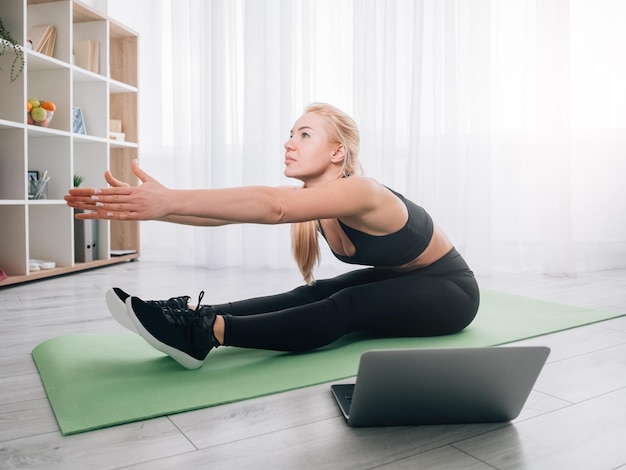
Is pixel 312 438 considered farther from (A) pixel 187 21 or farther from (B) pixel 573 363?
(A) pixel 187 21

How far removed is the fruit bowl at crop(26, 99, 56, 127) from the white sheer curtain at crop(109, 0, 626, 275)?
88cm

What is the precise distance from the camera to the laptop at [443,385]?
3.25 ft

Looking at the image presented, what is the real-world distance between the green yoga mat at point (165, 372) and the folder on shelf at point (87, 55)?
7.35ft

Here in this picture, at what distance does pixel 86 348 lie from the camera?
1.56 m

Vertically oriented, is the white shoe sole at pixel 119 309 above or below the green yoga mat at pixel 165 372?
above

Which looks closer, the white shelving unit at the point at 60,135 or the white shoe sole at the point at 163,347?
the white shoe sole at the point at 163,347

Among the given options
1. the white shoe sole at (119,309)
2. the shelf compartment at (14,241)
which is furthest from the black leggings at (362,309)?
the shelf compartment at (14,241)

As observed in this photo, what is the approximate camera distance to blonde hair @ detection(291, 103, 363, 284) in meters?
1.59

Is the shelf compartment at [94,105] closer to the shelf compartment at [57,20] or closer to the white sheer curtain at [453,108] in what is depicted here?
the shelf compartment at [57,20]

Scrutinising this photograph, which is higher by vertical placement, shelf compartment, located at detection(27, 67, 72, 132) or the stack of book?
the stack of book

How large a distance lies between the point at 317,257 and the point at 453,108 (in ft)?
5.76

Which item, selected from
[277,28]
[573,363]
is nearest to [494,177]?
[277,28]

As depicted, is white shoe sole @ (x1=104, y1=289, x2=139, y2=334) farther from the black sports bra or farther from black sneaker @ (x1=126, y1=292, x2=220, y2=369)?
the black sports bra

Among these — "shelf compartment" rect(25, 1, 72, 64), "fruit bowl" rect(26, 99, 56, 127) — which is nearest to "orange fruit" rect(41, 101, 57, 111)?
"fruit bowl" rect(26, 99, 56, 127)
